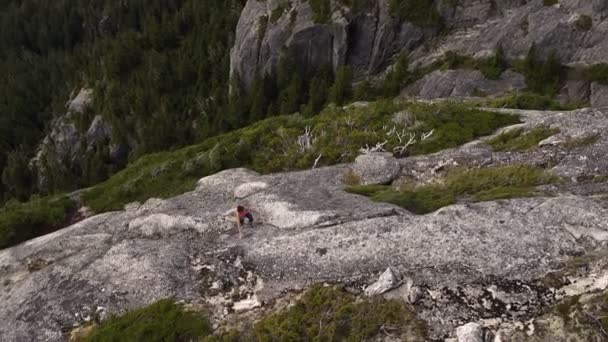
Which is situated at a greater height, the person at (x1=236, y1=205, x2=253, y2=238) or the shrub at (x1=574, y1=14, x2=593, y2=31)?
the shrub at (x1=574, y1=14, x2=593, y2=31)

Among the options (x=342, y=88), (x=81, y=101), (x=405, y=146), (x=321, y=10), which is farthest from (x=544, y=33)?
(x=81, y=101)

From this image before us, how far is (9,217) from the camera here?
2538 cm

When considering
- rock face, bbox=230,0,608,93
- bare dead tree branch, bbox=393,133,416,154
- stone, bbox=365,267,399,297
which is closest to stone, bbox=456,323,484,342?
stone, bbox=365,267,399,297

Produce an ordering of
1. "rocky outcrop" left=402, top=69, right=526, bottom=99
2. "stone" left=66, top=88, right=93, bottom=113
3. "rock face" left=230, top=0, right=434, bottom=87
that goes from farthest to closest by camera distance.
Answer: "stone" left=66, top=88, right=93, bottom=113 → "rock face" left=230, top=0, right=434, bottom=87 → "rocky outcrop" left=402, top=69, right=526, bottom=99

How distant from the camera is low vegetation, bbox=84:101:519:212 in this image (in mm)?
28516

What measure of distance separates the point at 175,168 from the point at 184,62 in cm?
9363

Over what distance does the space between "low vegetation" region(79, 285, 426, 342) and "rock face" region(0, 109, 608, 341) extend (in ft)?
2.41

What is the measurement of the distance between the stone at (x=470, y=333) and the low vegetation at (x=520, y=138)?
13.8 metres

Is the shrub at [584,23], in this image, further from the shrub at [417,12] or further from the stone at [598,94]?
the shrub at [417,12]

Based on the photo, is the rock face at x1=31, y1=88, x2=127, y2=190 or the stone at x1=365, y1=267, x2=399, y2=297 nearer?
the stone at x1=365, y1=267, x2=399, y2=297

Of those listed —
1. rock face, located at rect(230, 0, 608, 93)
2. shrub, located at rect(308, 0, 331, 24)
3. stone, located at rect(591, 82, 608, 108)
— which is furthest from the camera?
shrub, located at rect(308, 0, 331, 24)

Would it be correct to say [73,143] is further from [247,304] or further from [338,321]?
[338,321]

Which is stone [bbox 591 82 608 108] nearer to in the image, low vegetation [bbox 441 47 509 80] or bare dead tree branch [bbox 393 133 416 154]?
low vegetation [bbox 441 47 509 80]

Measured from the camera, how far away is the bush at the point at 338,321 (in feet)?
47.1
